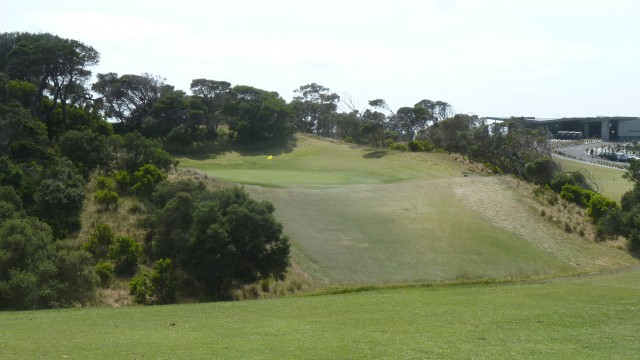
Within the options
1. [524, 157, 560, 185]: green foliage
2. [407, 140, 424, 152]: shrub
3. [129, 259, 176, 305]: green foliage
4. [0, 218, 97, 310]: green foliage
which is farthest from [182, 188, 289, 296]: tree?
[407, 140, 424, 152]: shrub

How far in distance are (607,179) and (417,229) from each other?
122ft

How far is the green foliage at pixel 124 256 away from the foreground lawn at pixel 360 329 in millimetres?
12583

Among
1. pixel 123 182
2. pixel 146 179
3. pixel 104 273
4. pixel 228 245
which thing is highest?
pixel 146 179

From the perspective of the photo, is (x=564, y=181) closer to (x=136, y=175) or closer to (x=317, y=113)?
(x=136, y=175)

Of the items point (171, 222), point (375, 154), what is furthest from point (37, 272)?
point (375, 154)

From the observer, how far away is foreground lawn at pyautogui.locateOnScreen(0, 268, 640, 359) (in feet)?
45.9

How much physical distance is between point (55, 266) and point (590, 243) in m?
34.9

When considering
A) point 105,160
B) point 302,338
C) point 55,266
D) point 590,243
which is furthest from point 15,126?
point 590,243

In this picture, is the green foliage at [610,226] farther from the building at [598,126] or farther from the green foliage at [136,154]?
the building at [598,126]

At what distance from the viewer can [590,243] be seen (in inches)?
1747

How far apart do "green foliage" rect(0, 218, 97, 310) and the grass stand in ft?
159

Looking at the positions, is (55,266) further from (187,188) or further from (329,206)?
(329,206)

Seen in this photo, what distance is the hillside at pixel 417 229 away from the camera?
37.5 m

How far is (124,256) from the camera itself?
36531mm
